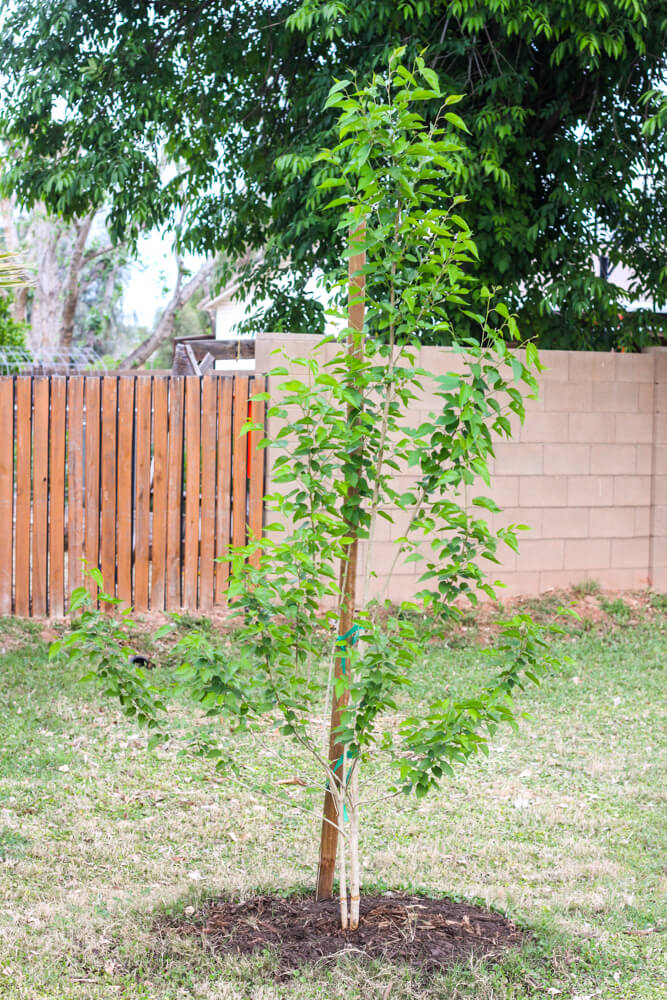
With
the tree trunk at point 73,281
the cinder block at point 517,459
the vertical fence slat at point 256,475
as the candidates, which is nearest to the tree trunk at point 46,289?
the tree trunk at point 73,281

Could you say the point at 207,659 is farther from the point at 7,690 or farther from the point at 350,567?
the point at 7,690

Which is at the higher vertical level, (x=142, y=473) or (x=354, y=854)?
(x=142, y=473)

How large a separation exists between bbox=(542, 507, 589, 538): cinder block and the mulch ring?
5391 millimetres

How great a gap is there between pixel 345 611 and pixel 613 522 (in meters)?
6.18

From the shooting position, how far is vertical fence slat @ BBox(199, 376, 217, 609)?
26.2 ft

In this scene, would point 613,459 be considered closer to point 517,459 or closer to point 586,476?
point 586,476

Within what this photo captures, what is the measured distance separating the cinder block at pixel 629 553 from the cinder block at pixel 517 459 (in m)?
1.02

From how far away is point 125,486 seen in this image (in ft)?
25.7

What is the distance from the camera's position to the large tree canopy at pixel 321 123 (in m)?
8.39

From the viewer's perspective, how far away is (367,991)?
3057 mm

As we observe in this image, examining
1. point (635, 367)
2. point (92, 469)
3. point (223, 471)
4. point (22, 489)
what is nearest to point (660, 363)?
point (635, 367)

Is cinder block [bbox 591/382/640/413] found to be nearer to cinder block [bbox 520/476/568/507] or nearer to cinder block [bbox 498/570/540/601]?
cinder block [bbox 520/476/568/507]

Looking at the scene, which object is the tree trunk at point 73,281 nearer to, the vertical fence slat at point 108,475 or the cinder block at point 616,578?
the vertical fence slat at point 108,475

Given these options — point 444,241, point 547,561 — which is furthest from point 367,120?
point 547,561
